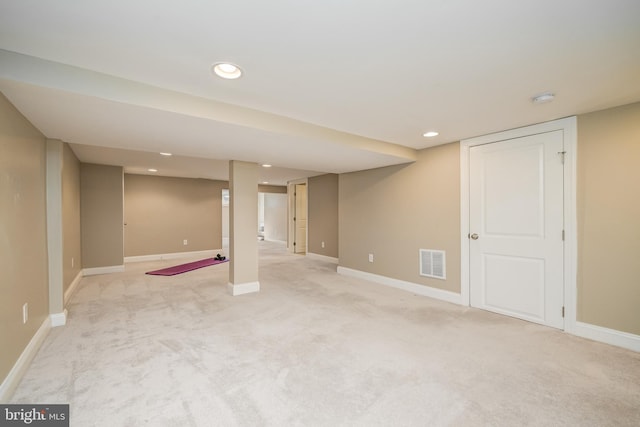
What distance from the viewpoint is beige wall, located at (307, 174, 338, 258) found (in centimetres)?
695

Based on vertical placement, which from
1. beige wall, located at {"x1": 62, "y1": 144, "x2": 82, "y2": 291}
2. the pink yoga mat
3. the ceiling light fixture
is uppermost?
the ceiling light fixture

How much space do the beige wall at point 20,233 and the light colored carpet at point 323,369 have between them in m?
0.32

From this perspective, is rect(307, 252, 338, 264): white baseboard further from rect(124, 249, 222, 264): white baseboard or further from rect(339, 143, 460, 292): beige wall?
rect(124, 249, 222, 264): white baseboard

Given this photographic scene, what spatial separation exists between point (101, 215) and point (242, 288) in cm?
361

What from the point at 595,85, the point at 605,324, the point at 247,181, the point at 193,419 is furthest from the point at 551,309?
the point at 247,181

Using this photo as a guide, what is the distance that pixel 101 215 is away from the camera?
562 cm

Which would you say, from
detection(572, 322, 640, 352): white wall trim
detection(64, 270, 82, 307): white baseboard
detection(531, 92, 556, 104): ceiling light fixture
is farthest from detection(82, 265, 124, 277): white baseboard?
detection(572, 322, 640, 352): white wall trim

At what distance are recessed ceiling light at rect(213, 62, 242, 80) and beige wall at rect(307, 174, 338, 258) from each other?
5.00 meters

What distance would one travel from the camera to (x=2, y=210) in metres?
1.88

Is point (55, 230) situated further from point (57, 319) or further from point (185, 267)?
point (185, 267)

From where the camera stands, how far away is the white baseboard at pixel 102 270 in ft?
18.1

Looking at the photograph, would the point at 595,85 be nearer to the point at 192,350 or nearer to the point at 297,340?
the point at 297,340

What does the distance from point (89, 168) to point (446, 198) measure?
21.3ft

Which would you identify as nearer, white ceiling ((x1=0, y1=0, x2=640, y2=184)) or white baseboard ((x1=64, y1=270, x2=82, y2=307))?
white ceiling ((x1=0, y1=0, x2=640, y2=184))
